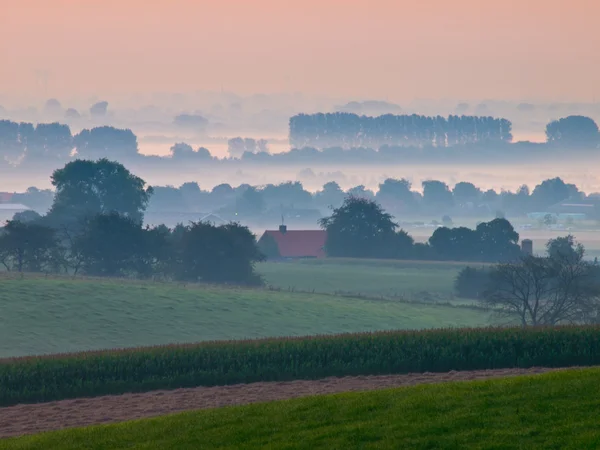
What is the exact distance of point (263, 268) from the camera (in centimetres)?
12406

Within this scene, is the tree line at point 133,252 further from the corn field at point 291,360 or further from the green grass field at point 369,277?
the corn field at point 291,360

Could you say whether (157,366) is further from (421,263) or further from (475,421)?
(421,263)

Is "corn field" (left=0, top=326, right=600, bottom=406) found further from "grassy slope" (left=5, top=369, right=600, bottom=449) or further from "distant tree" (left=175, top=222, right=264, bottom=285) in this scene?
"distant tree" (left=175, top=222, right=264, bottom=285)

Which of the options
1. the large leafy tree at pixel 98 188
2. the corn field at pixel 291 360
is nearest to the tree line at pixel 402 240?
the large leafy tree at pixel 98 188

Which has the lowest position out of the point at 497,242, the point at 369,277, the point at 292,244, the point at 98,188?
the point at 369,277

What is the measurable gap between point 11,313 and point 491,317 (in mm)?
33018

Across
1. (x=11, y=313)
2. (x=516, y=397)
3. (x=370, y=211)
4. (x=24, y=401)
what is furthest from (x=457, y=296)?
(x=516, y=397)

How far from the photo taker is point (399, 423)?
874 inches

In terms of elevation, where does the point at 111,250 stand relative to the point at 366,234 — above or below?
below

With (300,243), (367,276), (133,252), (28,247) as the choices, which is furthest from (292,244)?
(28,247)

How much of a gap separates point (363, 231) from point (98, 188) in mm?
36013

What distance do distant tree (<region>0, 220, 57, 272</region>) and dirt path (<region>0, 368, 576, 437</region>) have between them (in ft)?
217

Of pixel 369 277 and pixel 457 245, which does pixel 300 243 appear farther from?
pixel 369 277

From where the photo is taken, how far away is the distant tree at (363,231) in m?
136
